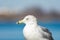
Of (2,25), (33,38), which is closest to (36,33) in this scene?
(33,38)

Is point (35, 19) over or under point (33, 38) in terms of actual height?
over

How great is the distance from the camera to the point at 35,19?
16.5 ft

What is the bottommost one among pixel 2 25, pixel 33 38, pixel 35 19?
pixel 33 38

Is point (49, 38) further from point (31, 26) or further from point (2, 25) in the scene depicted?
point (2, 25)

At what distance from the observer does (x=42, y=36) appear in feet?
16.8

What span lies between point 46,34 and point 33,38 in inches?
15.0

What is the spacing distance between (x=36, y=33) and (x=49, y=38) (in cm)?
37

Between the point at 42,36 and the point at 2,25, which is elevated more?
the point at 2,25

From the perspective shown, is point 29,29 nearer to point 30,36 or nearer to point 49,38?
point 30,36

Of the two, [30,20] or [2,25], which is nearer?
[30,20]

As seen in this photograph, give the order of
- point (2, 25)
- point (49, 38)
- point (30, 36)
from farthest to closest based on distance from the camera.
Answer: point (2, 25), point (49, 38), point (30, 36)

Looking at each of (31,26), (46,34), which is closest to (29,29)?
(31,26)

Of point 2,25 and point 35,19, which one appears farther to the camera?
point 2,25

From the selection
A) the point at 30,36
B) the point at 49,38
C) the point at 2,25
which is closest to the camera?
the point at 30,36
